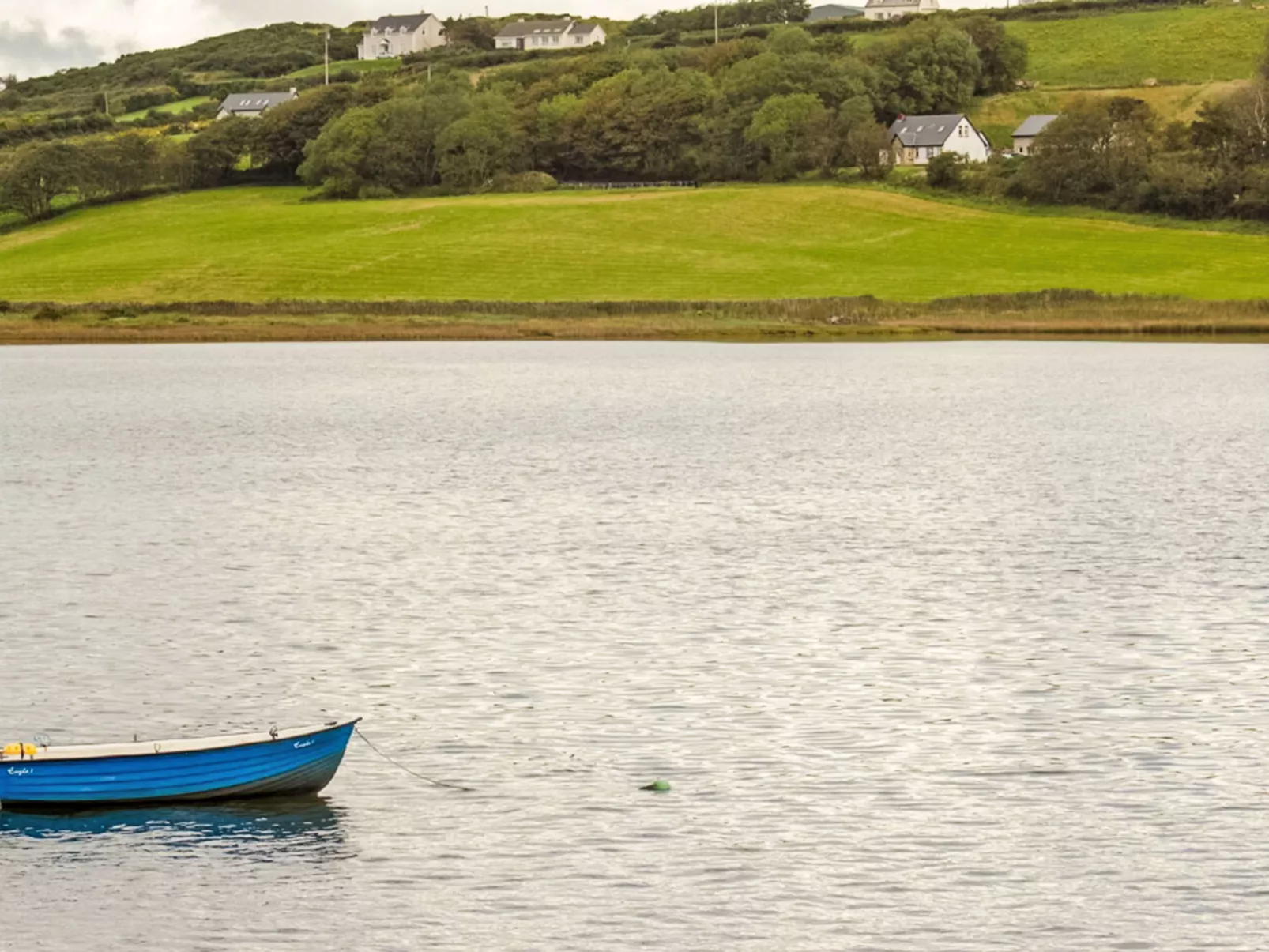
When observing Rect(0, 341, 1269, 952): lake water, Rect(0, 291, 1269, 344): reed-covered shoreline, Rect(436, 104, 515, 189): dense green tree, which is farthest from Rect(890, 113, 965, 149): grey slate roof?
Rect(0, 341, 1269, 952): lake water

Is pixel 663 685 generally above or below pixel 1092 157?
below

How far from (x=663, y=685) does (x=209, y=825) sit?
30.6 feet

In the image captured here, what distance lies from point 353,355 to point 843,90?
67698 millimetres

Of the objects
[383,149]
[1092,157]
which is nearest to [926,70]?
[1092,157]

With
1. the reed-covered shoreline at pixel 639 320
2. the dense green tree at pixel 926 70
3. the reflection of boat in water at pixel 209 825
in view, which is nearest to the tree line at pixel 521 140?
the dense green tree at pixel 926 70

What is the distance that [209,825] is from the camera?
2316 centimetres

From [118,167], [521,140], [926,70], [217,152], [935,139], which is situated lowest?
[118,167]

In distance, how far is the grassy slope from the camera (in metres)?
131

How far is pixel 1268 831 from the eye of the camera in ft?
74.8

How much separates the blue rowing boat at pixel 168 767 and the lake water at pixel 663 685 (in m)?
0.35

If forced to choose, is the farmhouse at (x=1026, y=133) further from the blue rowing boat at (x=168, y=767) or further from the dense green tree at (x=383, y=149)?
the blue rowing boat at (x=168, y=767)

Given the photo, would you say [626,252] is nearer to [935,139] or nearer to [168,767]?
[935,139]

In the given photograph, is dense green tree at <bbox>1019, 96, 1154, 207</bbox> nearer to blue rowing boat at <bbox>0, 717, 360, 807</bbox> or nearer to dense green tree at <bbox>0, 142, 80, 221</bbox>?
dense green tree at <bbox>0, 142, 80, 221</bbox>

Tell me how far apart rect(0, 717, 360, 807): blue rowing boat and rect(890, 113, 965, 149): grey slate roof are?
163445 millimetres
